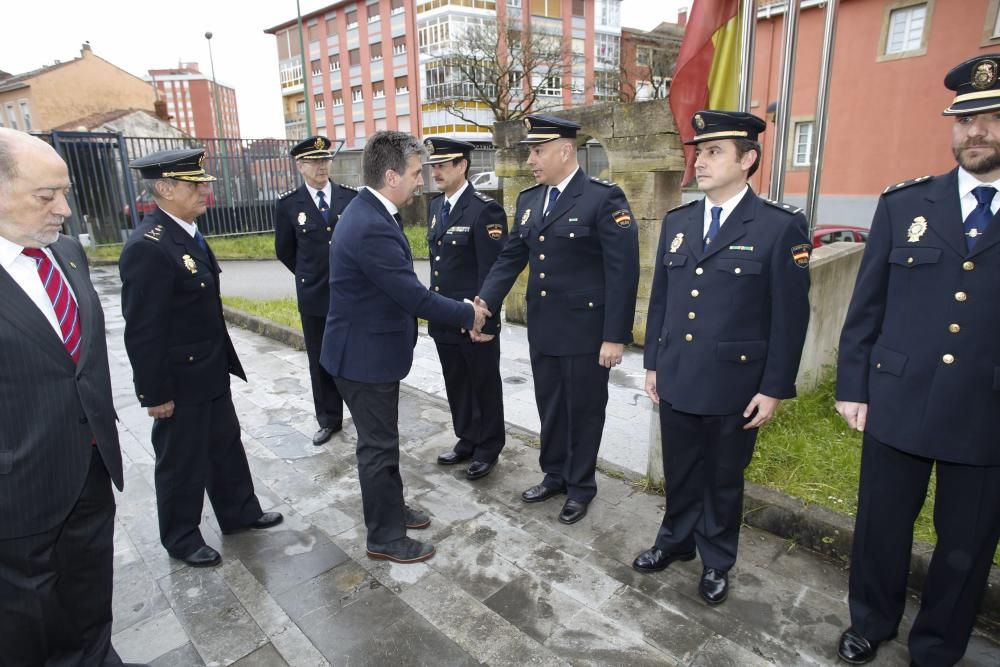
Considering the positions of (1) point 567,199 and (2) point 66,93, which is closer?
(1) point 567,199

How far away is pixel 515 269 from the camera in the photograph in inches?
149

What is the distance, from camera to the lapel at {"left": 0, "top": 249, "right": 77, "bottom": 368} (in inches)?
75.4

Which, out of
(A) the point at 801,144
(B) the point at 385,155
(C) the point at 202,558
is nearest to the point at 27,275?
(B) the point at 385,155

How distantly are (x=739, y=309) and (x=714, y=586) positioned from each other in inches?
50.2

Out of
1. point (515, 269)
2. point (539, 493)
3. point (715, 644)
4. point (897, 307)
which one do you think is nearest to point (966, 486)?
point (897, 307)

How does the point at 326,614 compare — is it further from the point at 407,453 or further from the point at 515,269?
the point at 515,269

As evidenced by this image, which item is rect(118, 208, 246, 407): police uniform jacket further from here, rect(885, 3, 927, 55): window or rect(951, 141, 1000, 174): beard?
rect(885, 3, 927, 55): window

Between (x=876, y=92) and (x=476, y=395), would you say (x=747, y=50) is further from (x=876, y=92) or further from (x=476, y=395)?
(x=876, y=92)

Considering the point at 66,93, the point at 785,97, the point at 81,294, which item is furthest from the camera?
the point at 66,93

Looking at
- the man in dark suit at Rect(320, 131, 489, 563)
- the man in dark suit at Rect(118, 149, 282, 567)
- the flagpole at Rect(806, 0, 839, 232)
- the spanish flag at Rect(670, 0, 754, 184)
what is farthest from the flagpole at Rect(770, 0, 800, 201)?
the man in dark suit at Rect(118, 149, 282, 567)

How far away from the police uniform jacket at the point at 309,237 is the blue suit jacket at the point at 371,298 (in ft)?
5.36

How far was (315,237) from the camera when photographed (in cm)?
464

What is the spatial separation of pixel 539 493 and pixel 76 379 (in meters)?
2.49

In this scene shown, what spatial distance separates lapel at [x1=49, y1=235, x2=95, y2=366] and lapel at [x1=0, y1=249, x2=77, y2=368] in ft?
0.43
